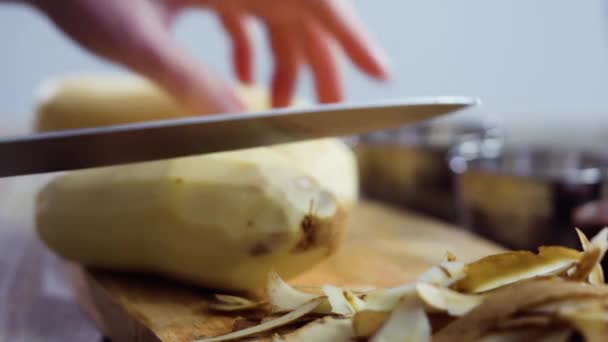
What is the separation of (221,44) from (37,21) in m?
0.43

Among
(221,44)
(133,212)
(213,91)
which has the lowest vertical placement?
(133,212)

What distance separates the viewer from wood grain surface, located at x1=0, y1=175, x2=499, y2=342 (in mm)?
557

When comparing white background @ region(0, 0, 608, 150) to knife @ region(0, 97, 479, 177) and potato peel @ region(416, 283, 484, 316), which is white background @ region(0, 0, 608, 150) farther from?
potato peel @ region(416, 283, 484, 316)

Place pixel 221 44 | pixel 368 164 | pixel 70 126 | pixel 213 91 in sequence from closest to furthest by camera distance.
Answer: pixel 213 91 → pixel 70 126 → pixel 368 164 → pixel 221 44

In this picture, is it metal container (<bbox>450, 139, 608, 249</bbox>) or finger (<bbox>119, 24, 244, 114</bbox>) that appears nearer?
finger (<bbox>119, 24, 244, 114</bbox>)

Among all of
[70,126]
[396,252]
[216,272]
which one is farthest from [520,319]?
[70,126]

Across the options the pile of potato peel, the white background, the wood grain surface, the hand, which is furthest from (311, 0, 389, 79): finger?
the white background

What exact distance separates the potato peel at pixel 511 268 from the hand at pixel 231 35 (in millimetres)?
367

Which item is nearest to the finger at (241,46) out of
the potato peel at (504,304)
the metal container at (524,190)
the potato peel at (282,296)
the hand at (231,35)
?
the hand at (231,35)

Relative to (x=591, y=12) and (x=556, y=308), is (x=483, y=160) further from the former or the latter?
(x=591, y=12)

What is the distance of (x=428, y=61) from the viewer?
5.95 feet

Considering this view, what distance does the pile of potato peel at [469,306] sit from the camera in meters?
0.37

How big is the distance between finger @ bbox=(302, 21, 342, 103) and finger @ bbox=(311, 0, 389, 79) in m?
0.09

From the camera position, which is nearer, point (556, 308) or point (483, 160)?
point (556, 308)
